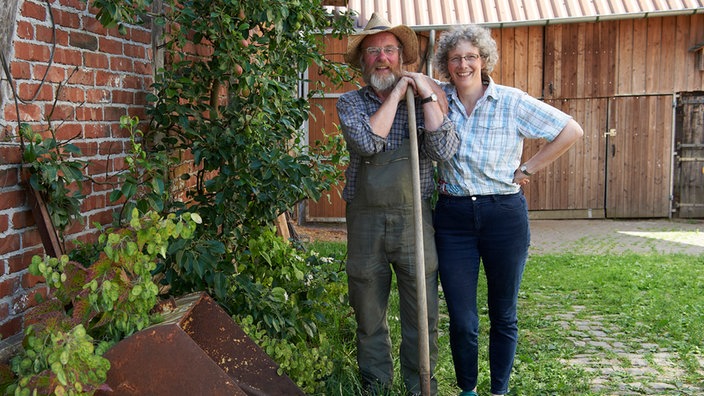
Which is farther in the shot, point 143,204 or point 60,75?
point 143,204

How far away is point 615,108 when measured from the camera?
12008 mm

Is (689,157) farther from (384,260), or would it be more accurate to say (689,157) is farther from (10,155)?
(10,155)

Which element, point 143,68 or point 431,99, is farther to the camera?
point 143,68

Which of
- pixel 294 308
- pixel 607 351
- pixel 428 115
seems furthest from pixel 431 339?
pixel 607 351

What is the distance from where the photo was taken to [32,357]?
2238 millimetres

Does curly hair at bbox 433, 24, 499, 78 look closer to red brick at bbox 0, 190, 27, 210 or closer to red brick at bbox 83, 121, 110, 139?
red brick at bbox 83, 121, 110, 139

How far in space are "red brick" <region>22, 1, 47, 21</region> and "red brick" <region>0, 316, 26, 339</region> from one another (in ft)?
3.95

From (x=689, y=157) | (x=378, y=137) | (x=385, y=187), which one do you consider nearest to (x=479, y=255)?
(x=385, y=187)

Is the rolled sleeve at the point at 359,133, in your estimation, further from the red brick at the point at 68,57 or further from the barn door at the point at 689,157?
the barn door at the point at 689,157

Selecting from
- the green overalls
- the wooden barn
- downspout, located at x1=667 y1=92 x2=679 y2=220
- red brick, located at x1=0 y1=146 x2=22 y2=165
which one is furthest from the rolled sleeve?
downspout, located at x1=667 y1=92 x2=679 y2=220

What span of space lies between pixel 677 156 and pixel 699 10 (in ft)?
8.24

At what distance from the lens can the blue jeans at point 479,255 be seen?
355cm

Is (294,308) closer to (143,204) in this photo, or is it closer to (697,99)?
(143,204)

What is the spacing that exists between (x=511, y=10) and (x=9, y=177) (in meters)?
9.46
